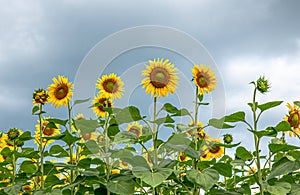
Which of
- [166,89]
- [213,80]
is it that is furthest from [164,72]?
[213,80]

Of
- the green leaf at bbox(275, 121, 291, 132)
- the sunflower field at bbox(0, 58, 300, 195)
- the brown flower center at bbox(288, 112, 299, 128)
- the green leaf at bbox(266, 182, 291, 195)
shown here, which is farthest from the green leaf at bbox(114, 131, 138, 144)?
the brown flower center at bbox(288, 112, 299, 128)

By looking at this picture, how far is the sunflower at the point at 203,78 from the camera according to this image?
2.78m

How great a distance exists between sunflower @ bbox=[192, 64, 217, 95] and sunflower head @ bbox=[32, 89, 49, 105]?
50.1 inches

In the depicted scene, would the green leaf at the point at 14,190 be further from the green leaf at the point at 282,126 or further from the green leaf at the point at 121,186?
the green leaf at the point at 282,126

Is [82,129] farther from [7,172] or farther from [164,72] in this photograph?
[7,172]

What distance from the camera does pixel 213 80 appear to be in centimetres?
285

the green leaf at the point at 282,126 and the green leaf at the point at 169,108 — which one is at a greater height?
the green leaf at the point at 169,108

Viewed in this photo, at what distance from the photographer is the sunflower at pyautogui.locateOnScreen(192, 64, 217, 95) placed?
9.12 ft

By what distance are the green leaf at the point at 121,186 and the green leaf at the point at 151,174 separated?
0.47 feet

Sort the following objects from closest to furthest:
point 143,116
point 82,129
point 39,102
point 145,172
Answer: point 145,172 → point 143,116 → point 82,129 → point 39,102

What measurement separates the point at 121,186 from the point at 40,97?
1412 millimetres

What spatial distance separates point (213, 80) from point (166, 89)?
0.34 metres

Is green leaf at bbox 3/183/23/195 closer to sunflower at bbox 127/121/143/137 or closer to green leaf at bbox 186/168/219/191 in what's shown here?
sunflower at bbox 127/121/143/137

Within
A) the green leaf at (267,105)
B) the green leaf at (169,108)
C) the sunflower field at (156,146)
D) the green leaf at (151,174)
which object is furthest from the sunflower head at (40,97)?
the green leaf at (267,105)
